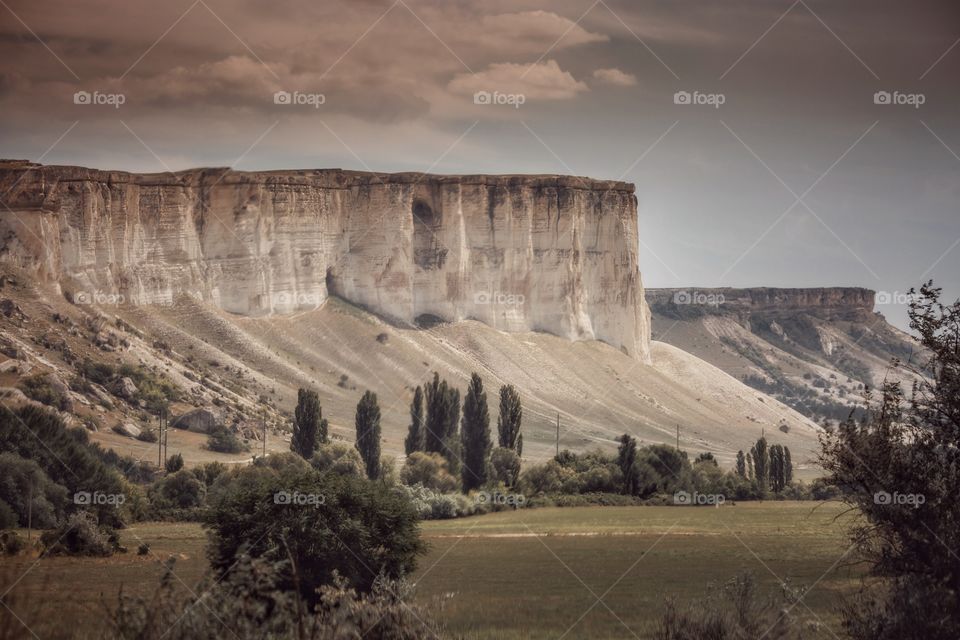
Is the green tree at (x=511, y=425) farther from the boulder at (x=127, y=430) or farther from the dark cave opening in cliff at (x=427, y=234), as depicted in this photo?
the dark cave opening in cliff at (x=427, y=234)

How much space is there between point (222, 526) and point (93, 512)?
2365 cm

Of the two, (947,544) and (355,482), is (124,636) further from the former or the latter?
(355,482)

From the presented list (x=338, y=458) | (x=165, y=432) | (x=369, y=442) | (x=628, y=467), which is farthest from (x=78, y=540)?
(x=165, y=432)

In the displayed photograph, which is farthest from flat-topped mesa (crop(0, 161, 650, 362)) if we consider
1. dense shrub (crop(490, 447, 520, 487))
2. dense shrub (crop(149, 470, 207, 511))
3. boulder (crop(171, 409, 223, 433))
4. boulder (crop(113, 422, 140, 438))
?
dense shrub (crop(490, 447, 520, 487))

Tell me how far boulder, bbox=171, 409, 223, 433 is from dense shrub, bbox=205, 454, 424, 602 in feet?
203

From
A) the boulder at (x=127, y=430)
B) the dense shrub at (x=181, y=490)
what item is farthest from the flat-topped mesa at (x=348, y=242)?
the dense shrub at (x=181, y=490)

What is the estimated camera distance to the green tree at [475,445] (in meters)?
74.3

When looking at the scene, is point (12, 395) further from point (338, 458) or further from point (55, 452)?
point (338, 458)

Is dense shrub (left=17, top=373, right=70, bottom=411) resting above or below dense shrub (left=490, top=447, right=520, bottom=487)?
above

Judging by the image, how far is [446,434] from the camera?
271 ft

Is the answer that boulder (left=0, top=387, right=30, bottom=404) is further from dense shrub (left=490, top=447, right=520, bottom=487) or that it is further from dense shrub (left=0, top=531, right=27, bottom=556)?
dense shrub (left=0, top=531, right=27, bottom=556)

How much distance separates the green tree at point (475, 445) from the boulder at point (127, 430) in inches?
926

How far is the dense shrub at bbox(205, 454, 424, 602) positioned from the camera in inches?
1099

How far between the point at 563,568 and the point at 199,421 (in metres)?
55.3
